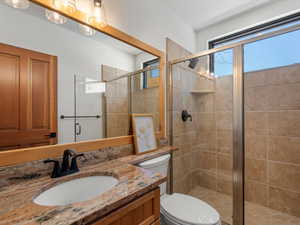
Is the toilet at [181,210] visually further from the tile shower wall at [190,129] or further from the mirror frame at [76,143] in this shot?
the tile shower wall at [190,129]

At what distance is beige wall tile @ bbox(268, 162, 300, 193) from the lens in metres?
1.65

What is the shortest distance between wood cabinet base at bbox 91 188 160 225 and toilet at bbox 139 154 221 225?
395 millimetres

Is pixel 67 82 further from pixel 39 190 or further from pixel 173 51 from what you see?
pixel 173 51

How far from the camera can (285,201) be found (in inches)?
67.0

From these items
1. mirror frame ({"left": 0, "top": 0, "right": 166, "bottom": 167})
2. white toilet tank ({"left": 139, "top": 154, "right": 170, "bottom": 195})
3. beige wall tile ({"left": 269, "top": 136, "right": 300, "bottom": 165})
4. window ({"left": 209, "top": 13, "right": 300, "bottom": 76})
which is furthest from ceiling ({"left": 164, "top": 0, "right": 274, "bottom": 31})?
white toilet tank ({"left": 139, "top": 154, "right": 170, "bottom": 195})

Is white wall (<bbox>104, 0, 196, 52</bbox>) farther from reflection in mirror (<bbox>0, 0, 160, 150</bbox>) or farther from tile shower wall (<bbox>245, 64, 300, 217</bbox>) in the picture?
tile shower wall (<bbox>245, 64, 300, 217</bbox>)

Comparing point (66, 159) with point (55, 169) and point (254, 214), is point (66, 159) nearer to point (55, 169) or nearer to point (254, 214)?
point (55, 169)

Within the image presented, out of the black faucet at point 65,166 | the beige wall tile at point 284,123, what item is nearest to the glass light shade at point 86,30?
the black faucet at point 65,166

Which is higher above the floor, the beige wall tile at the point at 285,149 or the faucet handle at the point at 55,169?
the faucet handle at the point at 55,169

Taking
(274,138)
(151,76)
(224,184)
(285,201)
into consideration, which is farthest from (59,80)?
(285,201)

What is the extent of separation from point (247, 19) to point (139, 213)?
2.52m

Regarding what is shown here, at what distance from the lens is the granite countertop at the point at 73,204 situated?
20.3 inches

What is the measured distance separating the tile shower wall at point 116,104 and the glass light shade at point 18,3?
0.53 m

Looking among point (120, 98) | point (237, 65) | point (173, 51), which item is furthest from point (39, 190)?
point (173, 51)
